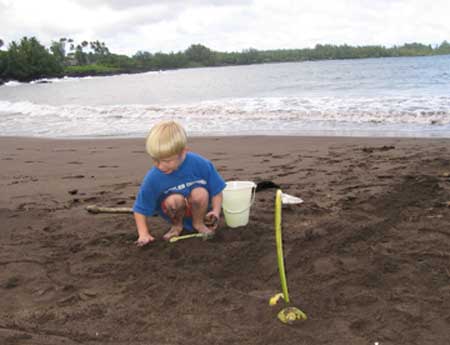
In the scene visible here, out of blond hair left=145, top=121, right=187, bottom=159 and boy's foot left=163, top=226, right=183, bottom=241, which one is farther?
boy's foot left=163, top=226, right=183, bottom=241

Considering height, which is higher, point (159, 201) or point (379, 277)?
point (159, 201)

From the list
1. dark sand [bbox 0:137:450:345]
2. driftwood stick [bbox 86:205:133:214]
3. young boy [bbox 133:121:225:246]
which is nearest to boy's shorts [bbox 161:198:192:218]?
young boy [bbox 133:121:225:246]

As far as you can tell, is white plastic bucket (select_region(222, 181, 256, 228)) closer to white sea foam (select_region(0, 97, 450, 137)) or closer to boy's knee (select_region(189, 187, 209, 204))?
boy's knee (select_region(189, 187, 209, 204))

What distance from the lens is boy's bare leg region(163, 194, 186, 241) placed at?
Result: 10.3ft

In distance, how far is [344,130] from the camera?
8.80m

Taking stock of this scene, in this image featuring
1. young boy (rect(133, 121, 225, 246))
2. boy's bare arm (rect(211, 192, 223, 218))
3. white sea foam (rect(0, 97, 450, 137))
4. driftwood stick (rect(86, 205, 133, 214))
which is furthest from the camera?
white sea foam (rect(0, 97, 450, 137))

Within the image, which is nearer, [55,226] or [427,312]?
Answer: [427,312]

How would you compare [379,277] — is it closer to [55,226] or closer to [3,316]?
[3,316]

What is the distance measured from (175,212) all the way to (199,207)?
171mm

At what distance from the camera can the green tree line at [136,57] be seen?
246 feet

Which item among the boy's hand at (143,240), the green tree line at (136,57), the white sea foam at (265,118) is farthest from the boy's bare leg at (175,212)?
the green tree line at (136,57)

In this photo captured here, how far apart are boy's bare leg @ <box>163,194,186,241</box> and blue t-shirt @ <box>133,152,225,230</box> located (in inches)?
2.0

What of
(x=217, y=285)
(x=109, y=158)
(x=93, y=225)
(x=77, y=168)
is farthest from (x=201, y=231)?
(x=109, y=158)

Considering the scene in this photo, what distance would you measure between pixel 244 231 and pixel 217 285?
78 cm
